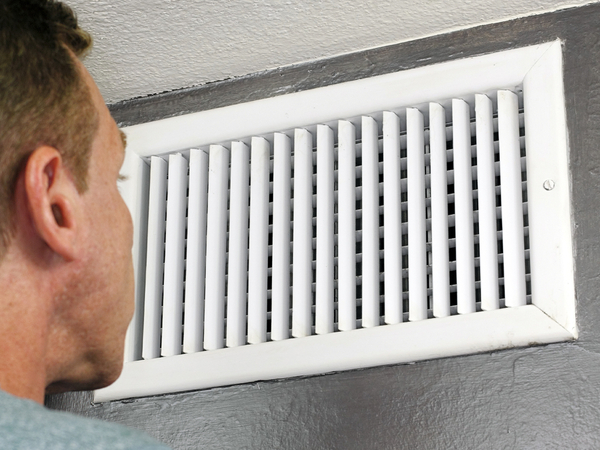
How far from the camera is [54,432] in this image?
520mm

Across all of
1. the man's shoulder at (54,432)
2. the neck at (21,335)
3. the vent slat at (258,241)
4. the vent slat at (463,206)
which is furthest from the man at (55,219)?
the vent slat at (463,206)

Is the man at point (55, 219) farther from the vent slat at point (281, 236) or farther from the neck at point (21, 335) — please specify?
the vent slat at point (281, 236)

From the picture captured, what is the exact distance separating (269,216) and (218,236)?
0.29 ft

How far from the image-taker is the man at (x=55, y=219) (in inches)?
28.3

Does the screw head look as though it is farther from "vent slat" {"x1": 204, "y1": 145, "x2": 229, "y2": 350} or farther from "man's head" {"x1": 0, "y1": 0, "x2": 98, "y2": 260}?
"man's head" {"x1": 0, "y1": 0, "x2": 98, "y2": 260}

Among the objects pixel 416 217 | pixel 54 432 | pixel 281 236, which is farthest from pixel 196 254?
pixel 54 432

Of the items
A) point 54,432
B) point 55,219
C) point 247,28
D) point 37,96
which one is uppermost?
point 247,28

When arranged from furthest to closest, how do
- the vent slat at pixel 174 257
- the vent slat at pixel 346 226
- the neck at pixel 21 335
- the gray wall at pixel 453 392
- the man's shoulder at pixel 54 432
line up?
the vent slat at pixel 174 257 → the vent slat at pixel 346 226 → the gray wall at pixel 453 392 → the neck at pixel 21 335 → the man's shoulder at pixel 54 432

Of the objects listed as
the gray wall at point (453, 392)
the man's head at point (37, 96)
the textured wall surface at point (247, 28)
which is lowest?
the gray wall at point (453, 392)

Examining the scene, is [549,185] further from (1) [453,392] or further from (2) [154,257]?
(2) [154,257]

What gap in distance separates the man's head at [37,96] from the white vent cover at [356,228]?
0.48m

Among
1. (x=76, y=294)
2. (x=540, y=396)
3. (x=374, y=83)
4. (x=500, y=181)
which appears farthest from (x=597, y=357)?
(x=76, y=294)

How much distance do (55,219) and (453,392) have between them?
0.62 metres

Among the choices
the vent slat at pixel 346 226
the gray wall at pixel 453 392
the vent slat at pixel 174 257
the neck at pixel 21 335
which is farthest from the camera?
the vent slat at pixel 174 257
